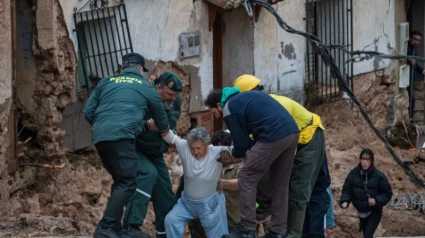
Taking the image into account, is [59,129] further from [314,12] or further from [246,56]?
[314,12]

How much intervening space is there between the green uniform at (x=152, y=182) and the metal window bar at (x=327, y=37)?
6.79 metres

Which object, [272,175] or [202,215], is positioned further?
[202,215]

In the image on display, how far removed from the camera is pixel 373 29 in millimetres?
18969

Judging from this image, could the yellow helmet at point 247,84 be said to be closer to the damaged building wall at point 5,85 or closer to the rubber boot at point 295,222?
the rubber boot at point 295,222

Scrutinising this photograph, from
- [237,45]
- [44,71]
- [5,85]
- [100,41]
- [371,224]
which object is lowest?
[371,224]

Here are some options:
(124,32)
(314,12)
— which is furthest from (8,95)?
(314,12)

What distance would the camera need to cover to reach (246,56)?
1631 cm

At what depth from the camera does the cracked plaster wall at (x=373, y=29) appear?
1852 cm

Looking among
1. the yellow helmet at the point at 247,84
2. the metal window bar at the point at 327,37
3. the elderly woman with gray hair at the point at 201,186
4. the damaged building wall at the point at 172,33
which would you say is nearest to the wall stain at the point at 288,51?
the metal window bar at the point at 327,37

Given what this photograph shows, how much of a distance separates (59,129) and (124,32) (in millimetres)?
1570

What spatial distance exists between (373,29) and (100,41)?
624 cm

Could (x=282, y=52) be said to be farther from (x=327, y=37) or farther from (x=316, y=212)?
(x=316, y=212)

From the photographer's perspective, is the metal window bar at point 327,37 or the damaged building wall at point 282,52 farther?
the metal window bar at point 327,37

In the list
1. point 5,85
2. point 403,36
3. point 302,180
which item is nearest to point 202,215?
point 302,180
